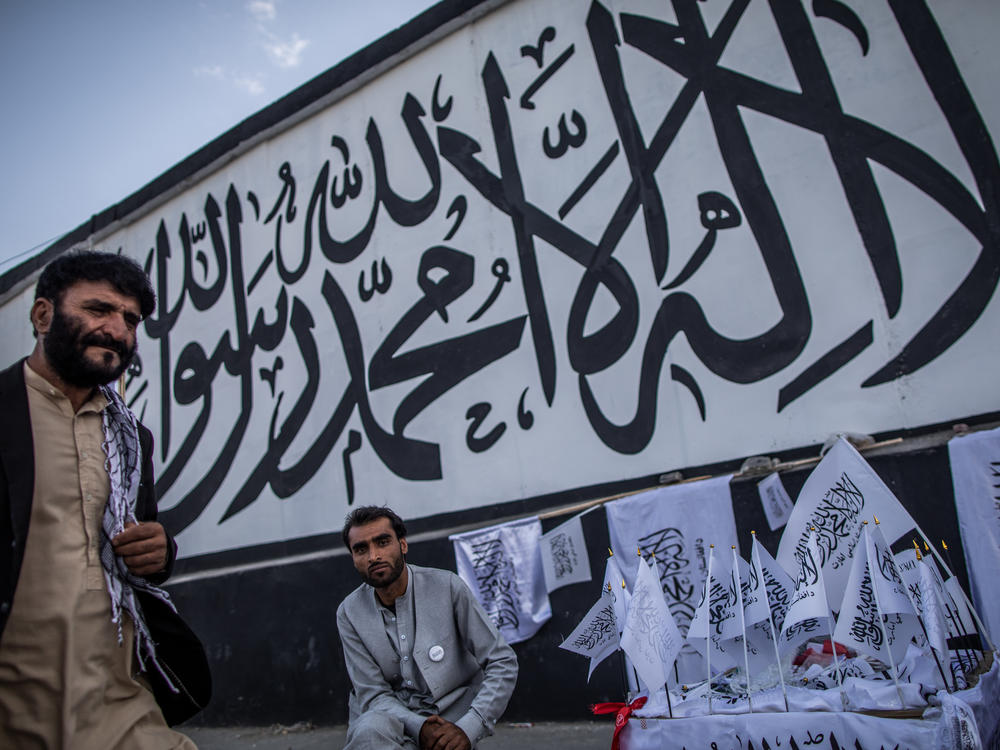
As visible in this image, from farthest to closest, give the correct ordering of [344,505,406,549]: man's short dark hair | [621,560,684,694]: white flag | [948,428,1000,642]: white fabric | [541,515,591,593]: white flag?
[541,515,591,593]: white flag
[948,428,1000,642]: white fabric
[344,505,406,549]: man's short dark hair
[621,560,684,694]: white flag

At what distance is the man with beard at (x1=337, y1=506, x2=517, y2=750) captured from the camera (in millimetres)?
2211

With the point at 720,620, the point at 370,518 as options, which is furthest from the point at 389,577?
the point at 720,620

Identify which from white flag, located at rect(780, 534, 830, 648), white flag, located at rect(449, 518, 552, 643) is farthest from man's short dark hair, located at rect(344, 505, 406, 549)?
white flag, located at rect(449, 518, 552, 643)

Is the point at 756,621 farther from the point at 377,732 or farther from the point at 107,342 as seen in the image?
the point at 107,342

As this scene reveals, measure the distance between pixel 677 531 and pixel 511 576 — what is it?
3.48 feet

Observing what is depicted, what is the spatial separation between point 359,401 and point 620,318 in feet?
7.02

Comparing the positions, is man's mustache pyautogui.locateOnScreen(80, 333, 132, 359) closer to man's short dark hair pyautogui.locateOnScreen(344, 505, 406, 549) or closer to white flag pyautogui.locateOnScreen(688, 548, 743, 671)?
man's short dark hair pyautogui.locateOnScreen(344, 505, 406, 549)

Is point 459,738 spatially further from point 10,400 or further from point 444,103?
point 444,103

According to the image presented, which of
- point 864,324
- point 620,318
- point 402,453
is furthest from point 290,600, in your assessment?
point 864,324

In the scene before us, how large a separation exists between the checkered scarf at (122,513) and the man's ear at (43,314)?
7.1 inches

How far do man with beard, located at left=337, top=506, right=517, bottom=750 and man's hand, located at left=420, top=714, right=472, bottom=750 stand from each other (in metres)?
0.01

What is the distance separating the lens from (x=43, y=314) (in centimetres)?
154

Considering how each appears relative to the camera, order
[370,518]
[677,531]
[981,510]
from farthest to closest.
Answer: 1. [677,531]
2. [981,510]
3. [370,518]

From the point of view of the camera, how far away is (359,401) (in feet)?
17.9
